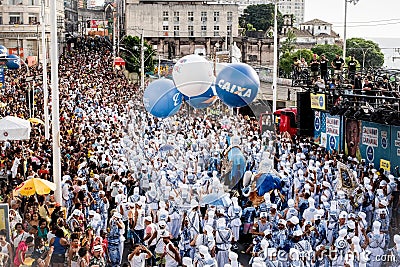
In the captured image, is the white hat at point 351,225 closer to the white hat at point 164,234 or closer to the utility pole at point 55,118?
the white hat at point 164,234

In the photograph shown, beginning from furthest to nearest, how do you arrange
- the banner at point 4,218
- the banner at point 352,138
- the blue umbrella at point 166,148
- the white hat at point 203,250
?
the banner at point 352,138, the blue umbrella at point 166,148, the banner at point 4,218, the white hat at point 203,250

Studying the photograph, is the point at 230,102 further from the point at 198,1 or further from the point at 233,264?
the point at 198,1

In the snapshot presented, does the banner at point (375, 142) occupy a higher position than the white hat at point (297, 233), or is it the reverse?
the banner at point (375, 142)

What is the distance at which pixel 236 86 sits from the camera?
11031 millimetres

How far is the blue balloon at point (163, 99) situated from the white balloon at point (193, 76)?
0.26m

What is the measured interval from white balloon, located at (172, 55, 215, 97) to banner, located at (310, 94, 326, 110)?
847 centimetres

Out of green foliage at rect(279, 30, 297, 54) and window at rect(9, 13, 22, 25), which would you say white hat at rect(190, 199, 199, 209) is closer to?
window at rect(9, 13, 22, 25)

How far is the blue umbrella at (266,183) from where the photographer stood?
13.3 meters

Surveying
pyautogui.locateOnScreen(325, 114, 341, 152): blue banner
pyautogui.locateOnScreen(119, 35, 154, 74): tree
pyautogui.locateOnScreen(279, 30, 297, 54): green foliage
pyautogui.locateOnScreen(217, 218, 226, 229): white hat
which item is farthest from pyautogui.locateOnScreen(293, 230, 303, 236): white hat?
pyautogui.locateOnScreen(279, 30, 297, 54): green foliage

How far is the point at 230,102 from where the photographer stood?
443 inches

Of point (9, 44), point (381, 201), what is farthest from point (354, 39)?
point (381, 201)

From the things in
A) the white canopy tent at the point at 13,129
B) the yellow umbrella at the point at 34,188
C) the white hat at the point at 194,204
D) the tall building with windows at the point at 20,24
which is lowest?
the white hat at the point at 194,204

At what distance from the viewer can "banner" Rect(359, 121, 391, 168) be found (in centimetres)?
1741

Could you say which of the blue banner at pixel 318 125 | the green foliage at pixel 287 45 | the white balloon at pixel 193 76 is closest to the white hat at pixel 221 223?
the white balloon at pixel 193 76
